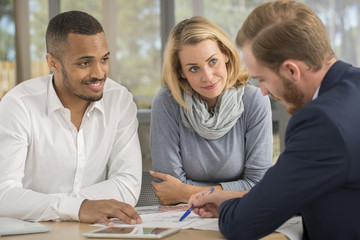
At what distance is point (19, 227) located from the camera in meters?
Answer: 1.55

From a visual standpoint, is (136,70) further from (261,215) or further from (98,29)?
(261,215)

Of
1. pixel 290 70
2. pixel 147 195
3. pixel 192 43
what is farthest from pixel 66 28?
pixel 290 70

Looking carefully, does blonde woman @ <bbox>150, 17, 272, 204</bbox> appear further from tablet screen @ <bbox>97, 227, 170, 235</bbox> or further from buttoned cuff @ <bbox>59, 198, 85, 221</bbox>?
tablet screen @ <bbox>97, 227, 170, 235</bbox>

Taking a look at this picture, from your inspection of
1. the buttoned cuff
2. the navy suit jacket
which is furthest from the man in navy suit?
the buttoned cuff

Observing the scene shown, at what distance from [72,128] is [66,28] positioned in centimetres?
43

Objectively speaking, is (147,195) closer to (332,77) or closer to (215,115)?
(215,115)


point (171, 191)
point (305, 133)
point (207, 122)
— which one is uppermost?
point (305, 133)

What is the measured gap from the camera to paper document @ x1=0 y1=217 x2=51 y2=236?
150 cm

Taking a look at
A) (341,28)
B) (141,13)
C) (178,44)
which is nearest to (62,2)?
(141,13)

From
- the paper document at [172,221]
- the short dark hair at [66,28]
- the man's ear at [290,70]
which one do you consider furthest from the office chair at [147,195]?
the man's ear at [290,70]

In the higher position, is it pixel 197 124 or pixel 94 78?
pixel 94 78

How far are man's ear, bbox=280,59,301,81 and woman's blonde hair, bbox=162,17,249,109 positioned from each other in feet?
3.21

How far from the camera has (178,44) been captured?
234 centimetres

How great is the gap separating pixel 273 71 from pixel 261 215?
0.39m
